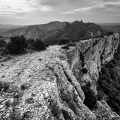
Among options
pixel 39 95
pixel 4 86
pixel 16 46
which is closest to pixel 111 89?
pixel 16 46

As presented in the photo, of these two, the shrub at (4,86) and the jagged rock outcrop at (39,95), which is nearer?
the jagged rock outcrop at (39,95)

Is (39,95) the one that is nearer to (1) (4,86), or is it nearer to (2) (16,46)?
(1) (4,86)

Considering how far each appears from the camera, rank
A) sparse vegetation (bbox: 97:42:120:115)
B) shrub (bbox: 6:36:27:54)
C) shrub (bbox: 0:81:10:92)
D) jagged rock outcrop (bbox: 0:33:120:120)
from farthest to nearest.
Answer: sparse vegetation (bbox: 97:42:120:115) < shrub (bbox: 6:36:27:54) < shrub (bbox: 0:81:10:92) < jagged rock outcrop (bbox: 0:33:120:120)

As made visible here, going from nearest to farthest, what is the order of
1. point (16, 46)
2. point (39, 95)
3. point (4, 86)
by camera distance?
point (39, 95)
point (4, 86)
point (16, 46)

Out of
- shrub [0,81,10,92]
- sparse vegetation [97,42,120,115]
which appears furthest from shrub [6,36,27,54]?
sparse vegetation [97,42,120,115]

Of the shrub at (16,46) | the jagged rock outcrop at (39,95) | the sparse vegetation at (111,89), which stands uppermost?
the shrub at (16,46)

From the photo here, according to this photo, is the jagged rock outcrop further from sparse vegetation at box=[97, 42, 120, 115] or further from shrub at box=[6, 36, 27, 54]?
sparse vegetation at box=[97, 42, 120, 115]

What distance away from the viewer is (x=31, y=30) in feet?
649

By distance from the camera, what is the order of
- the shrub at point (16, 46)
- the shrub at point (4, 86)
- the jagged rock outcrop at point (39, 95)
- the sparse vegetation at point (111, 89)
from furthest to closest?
the sparse vegetation at point (111, 89) < the shrub at point (16, 46) < the shrub at point (4, 86) < the jagged rock outcrop at point (39, 95)

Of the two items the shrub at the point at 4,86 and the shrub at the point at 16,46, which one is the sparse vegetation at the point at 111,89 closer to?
the shrub at the point at 16,46

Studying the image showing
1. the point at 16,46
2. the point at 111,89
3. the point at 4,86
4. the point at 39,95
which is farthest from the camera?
the point at 111,89

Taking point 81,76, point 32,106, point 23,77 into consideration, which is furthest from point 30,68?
point 81,76

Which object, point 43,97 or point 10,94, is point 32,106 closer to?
point 43,97

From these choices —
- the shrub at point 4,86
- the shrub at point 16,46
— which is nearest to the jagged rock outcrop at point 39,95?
the shrub at point 4,86
